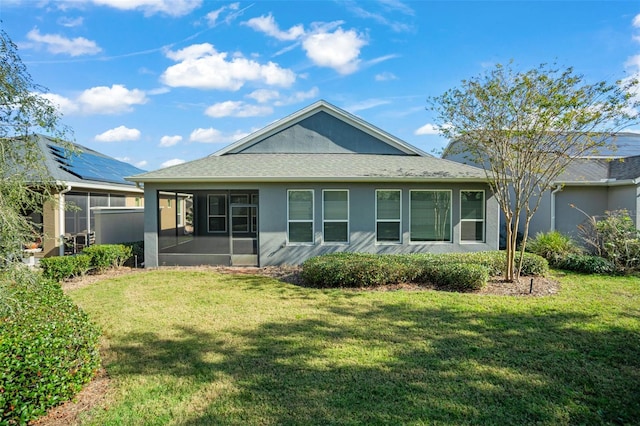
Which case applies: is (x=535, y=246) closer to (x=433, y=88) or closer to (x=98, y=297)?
(x=433, y=88)

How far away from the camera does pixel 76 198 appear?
40.1 feet

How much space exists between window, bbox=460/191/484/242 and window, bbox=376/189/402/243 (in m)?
2.32

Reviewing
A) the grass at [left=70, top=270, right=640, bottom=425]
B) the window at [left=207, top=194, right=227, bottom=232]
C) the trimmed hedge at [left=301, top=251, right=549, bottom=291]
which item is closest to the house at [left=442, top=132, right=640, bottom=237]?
the trimmed hedge at [left=301, top=251, right=549, bottom=291]

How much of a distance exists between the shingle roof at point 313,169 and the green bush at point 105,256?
2.42 m

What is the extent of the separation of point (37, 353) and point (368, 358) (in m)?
3.85

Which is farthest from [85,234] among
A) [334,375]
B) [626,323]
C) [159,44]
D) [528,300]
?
[626,323]

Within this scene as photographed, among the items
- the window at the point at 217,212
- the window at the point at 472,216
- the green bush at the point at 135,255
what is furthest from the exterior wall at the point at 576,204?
the green bush at the point at 135,255

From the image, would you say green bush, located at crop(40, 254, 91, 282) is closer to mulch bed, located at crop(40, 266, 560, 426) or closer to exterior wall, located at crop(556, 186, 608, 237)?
mulch bed, located at crop(40, 266, 560, 426)

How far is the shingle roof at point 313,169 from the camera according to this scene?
1070 centimetres

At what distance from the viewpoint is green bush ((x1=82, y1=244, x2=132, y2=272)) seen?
10297 millimetres

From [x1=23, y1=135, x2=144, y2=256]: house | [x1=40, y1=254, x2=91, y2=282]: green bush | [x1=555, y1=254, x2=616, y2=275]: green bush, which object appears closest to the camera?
[x1=40, y1=254, x2=91, y2=282]: green bush

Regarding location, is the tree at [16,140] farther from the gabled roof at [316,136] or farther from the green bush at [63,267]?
the gabled roof at [316,136]

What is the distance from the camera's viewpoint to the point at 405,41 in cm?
1209

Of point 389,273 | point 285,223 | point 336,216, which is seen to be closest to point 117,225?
point 285,223
